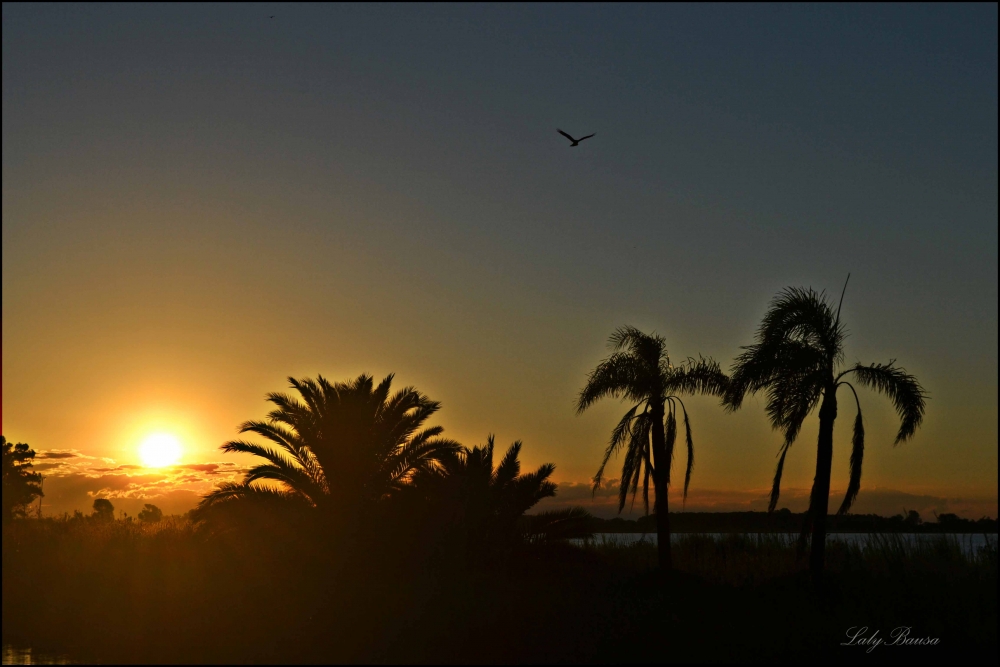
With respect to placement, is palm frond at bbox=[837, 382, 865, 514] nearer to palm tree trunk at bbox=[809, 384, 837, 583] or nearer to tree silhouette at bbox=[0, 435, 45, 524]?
palm tree trunk at bbox=[809, 384, 837, 583]

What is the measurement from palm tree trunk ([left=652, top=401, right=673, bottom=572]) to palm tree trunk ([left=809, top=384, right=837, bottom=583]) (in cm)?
540

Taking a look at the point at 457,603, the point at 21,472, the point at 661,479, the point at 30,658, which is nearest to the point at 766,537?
the point at 661,479

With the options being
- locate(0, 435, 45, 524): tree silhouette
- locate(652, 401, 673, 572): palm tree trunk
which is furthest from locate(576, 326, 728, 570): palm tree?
locate(0, 435, 45, 524): tree silhouette

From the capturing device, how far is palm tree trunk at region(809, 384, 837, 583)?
2081 centimetres

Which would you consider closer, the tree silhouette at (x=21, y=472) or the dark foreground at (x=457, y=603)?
the dark foreground at (x=457, y=603)

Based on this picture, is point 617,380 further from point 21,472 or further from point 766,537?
point 21,472

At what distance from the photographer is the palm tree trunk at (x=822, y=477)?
68.3 feet
